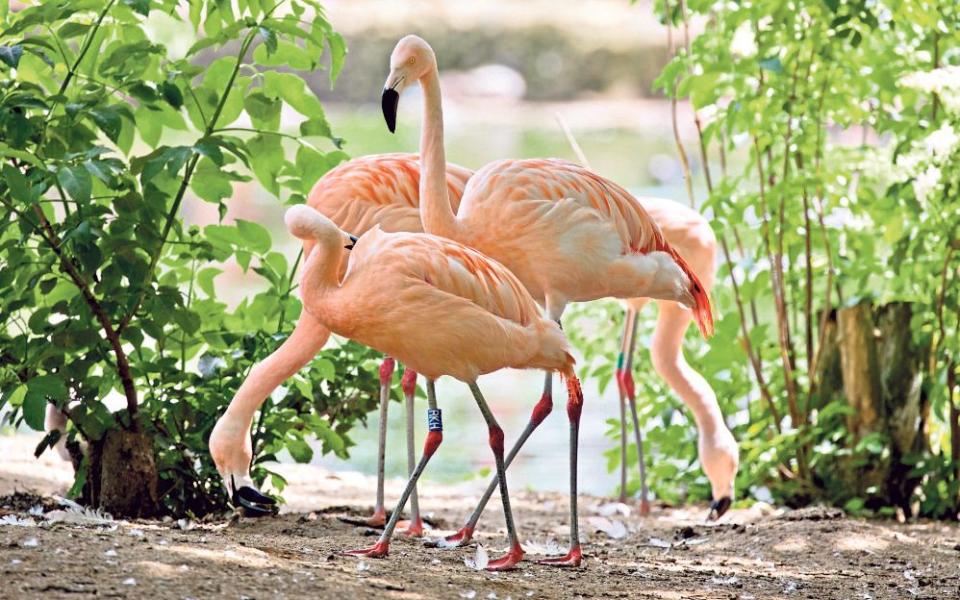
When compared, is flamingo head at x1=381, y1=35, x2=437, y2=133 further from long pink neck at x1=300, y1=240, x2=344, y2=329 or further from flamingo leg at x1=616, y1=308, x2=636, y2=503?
flamingo leg at x1=616, y1=308, x2=636, y2=503

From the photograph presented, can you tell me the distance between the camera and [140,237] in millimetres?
3785

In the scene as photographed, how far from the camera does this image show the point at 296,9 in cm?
386

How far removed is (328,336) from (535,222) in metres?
0.71

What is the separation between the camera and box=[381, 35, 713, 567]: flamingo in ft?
13.0

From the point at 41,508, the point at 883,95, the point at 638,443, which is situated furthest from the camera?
the point at 638,443

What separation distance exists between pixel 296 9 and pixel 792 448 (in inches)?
118

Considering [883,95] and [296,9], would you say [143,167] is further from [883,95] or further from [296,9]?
[883,95]

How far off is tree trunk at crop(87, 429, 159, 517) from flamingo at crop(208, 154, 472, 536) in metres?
0.28

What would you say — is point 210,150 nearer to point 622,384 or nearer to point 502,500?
point 502,500

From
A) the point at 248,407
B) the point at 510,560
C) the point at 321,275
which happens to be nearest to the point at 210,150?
the point at 321,275

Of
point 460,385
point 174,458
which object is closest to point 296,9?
point 174,458

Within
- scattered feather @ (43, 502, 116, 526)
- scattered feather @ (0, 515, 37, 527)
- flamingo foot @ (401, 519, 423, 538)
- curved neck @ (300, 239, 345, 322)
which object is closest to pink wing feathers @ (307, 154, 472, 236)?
curved neck @ (300, 239, 345, 322)

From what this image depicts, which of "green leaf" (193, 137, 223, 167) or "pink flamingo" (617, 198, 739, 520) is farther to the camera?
"pink flamingo" (617, 198, 739, 520)

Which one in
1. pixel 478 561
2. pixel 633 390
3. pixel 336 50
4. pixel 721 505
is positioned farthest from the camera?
pixel 633 390
